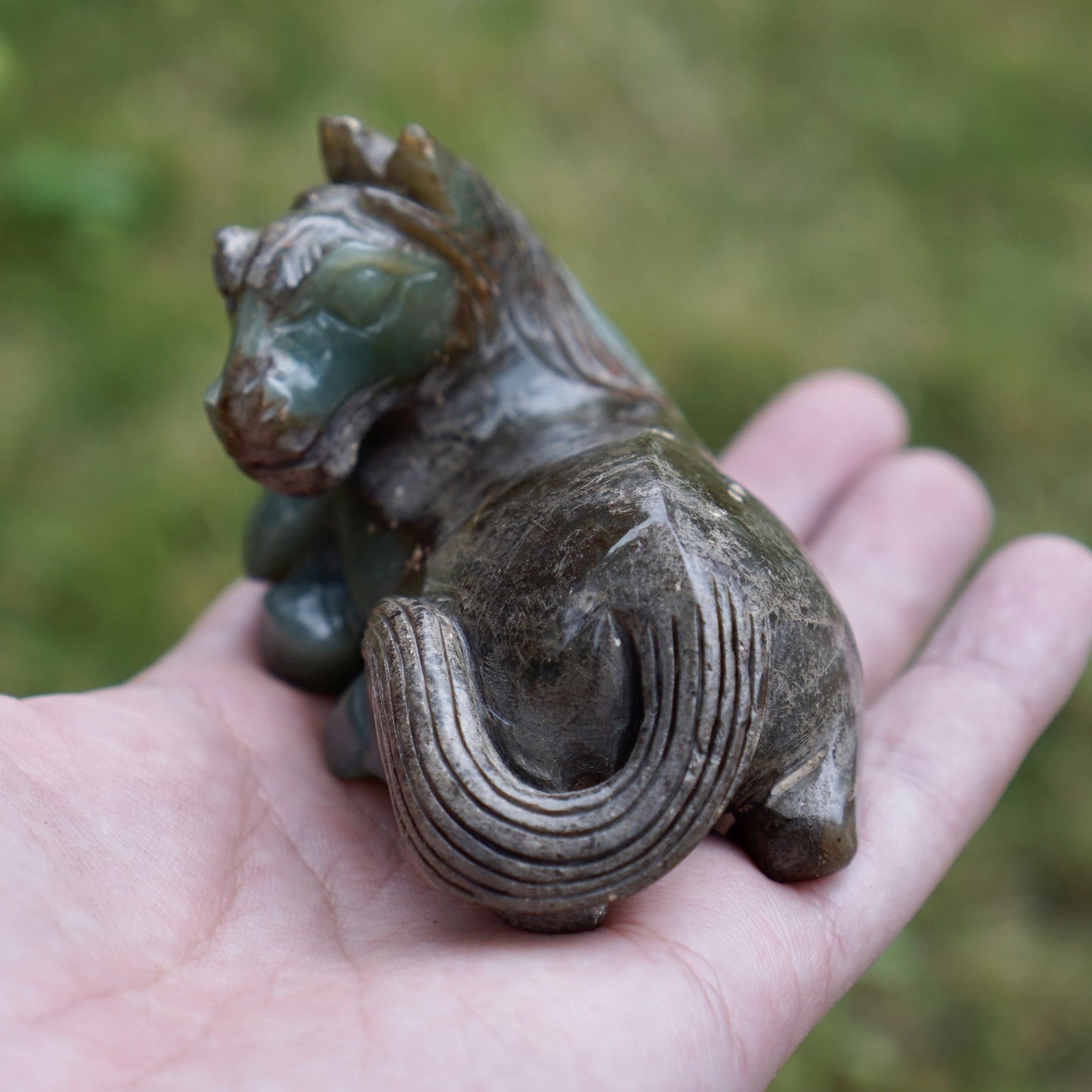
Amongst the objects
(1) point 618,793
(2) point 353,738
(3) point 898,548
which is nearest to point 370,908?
(2) point 353,738

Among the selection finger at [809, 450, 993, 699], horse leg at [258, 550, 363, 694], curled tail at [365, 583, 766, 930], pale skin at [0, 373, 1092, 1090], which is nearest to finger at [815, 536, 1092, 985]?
pale skin at [0, 373, 1092, 1090]

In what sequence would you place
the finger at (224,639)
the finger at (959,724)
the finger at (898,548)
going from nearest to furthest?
the finger at (959,724) < the finger at (224,639) < the finger at (898,548)

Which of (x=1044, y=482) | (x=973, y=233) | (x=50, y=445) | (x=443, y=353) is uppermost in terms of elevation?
(x=973, y=233)

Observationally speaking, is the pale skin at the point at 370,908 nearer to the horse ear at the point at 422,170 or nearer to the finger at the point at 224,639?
the finger at the point at 224,639

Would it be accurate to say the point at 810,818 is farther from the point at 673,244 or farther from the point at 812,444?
the point at 673,244

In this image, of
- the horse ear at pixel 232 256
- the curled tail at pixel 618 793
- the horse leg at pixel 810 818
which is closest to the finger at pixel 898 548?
the horse leg at pixel 810 818

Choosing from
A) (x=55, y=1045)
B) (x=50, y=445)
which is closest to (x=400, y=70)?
(x=50, y=445)

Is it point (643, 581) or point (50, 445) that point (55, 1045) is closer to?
point (643, 581)
